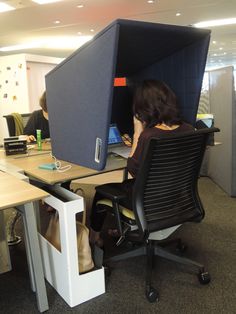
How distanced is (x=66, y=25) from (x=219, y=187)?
5.22m

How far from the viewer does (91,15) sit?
6152 mm

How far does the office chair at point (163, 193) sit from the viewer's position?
1511 millimetres

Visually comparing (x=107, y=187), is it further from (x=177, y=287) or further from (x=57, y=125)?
(x=177, y=287)

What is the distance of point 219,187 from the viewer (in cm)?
365

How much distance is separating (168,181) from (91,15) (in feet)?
17.9

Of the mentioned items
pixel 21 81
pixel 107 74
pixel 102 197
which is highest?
pixel 21 81

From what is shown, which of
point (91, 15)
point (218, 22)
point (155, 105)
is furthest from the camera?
point (218, 22)

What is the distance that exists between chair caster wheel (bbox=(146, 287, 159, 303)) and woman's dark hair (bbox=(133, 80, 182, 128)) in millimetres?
897

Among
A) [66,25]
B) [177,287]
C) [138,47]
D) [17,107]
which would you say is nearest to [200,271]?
[177,287]

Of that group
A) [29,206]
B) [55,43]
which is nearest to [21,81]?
[55,43]

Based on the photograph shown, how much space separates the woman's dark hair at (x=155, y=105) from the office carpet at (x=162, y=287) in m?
0.94

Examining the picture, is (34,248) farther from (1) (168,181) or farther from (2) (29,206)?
(1) (168,181)

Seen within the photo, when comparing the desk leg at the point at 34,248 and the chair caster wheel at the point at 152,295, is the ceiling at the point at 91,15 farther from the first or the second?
the desk leg at the point at 34,248

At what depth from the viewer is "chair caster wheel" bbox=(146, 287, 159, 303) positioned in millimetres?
1673
